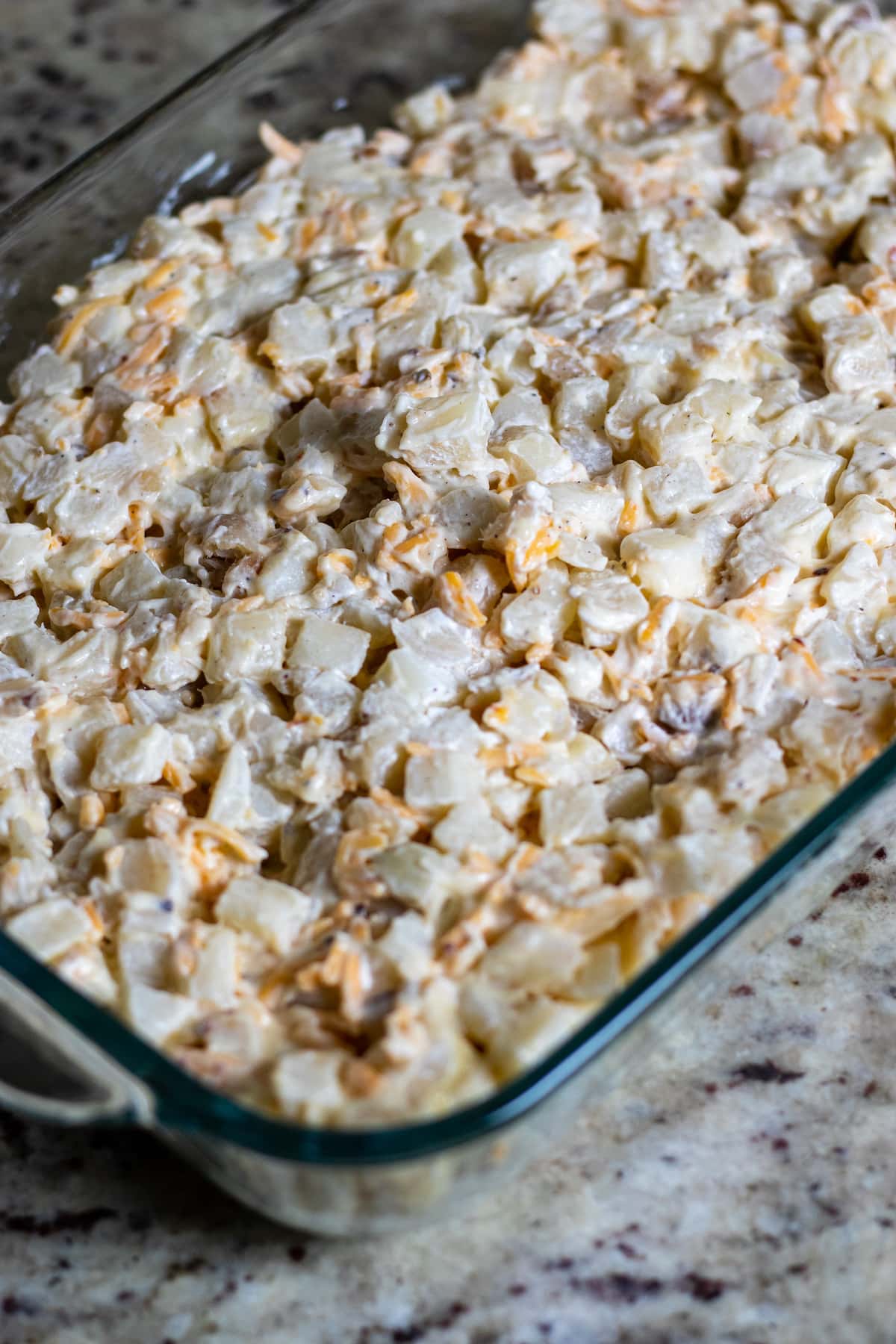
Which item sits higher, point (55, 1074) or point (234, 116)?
point (234, 116)

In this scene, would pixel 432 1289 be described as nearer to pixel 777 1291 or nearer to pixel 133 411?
pixel 777 1291

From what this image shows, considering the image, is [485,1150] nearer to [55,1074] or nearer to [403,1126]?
[403,1126]

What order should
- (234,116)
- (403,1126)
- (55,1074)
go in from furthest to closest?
(234,116)
(55,1074)
(403,1126)

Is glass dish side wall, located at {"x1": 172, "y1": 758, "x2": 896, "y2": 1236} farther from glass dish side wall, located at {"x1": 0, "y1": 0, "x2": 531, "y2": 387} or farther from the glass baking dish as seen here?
glass dish side wall, located at {"x1": 0, "y1": 0, "x2": 531, "y2": 387}

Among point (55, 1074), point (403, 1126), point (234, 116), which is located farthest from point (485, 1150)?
point (234, 116)

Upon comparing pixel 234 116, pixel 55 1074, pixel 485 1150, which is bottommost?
pixel 485 1150

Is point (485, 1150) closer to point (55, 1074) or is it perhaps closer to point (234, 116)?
point (55, 1074)

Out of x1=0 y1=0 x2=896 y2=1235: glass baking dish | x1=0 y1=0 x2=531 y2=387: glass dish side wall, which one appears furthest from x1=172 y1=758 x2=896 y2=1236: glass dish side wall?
x1=0 y1=0 x2=531 y2=387: glass dish side wall

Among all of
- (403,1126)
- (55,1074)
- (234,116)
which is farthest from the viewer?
(234,116)

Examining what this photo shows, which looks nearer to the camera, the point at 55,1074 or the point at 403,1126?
the point at 403,1126

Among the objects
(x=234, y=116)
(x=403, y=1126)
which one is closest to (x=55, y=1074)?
(x=403, y=1126)

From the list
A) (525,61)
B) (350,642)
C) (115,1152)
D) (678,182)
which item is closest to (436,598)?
(350,642)
